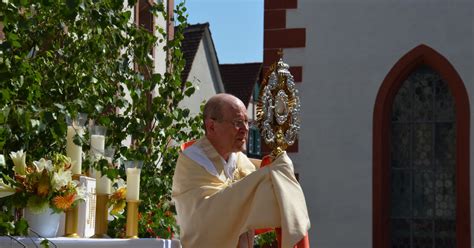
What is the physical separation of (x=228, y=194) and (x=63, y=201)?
2.48ft

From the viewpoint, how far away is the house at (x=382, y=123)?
10.6 m

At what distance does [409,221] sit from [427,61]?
4.85ft

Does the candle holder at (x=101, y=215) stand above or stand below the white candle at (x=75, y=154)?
below

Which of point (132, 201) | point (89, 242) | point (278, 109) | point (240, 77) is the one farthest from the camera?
point (240, 77)

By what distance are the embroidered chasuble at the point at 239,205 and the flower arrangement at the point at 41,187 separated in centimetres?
57

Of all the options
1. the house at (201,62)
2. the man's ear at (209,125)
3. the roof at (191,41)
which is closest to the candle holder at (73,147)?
the man's ear at (209,125)

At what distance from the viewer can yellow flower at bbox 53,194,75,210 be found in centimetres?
508

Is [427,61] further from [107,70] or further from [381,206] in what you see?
[107,70]

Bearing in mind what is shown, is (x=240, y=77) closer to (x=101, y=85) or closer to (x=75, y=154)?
(x=101, y=85)

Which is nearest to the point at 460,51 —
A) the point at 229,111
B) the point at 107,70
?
the point at 107,70

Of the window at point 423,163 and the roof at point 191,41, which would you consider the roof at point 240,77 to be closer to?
the roof at point 191,41

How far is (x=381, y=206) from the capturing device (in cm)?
1071

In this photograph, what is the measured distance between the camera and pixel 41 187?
506 cm

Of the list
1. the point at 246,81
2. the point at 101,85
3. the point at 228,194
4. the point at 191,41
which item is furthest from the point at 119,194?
the point at 246,81
